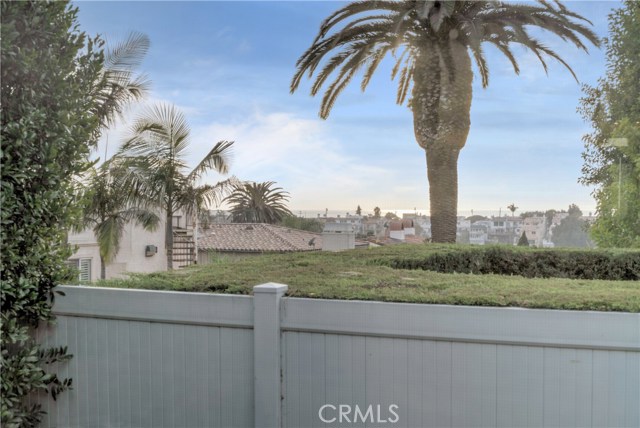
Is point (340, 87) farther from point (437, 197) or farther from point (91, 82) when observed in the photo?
point (91, 82)

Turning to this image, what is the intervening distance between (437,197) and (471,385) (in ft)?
19.0

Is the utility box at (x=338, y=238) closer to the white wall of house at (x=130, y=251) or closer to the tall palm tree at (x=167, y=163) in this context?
the tall palm tree at (x=167, y=163)

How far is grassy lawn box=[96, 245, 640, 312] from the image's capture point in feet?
7.77

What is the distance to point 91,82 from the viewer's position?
302 centimetres

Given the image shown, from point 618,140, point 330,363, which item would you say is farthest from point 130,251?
point 330,363

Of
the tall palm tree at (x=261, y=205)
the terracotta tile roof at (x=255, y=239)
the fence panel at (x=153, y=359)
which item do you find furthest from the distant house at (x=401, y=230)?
the fence panel at (x=153, y=359)

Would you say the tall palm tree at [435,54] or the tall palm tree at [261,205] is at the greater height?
the tall palm tree at [435,54]

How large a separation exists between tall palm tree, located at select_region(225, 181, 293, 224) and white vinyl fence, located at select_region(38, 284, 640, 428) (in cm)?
967

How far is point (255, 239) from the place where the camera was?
39.8ft

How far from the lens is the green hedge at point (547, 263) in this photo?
18.1 feet

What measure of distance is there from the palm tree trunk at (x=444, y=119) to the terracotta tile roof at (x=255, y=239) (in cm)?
409

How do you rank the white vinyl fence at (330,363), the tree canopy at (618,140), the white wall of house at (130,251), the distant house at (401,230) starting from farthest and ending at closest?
the white wall of house at (130,251), the distant house at (401,230), the tree canopy at (618,140), the white vinyl fence at (330,363)

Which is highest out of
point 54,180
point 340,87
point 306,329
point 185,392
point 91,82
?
point 340,87

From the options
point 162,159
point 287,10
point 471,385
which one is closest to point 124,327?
point 471,385
